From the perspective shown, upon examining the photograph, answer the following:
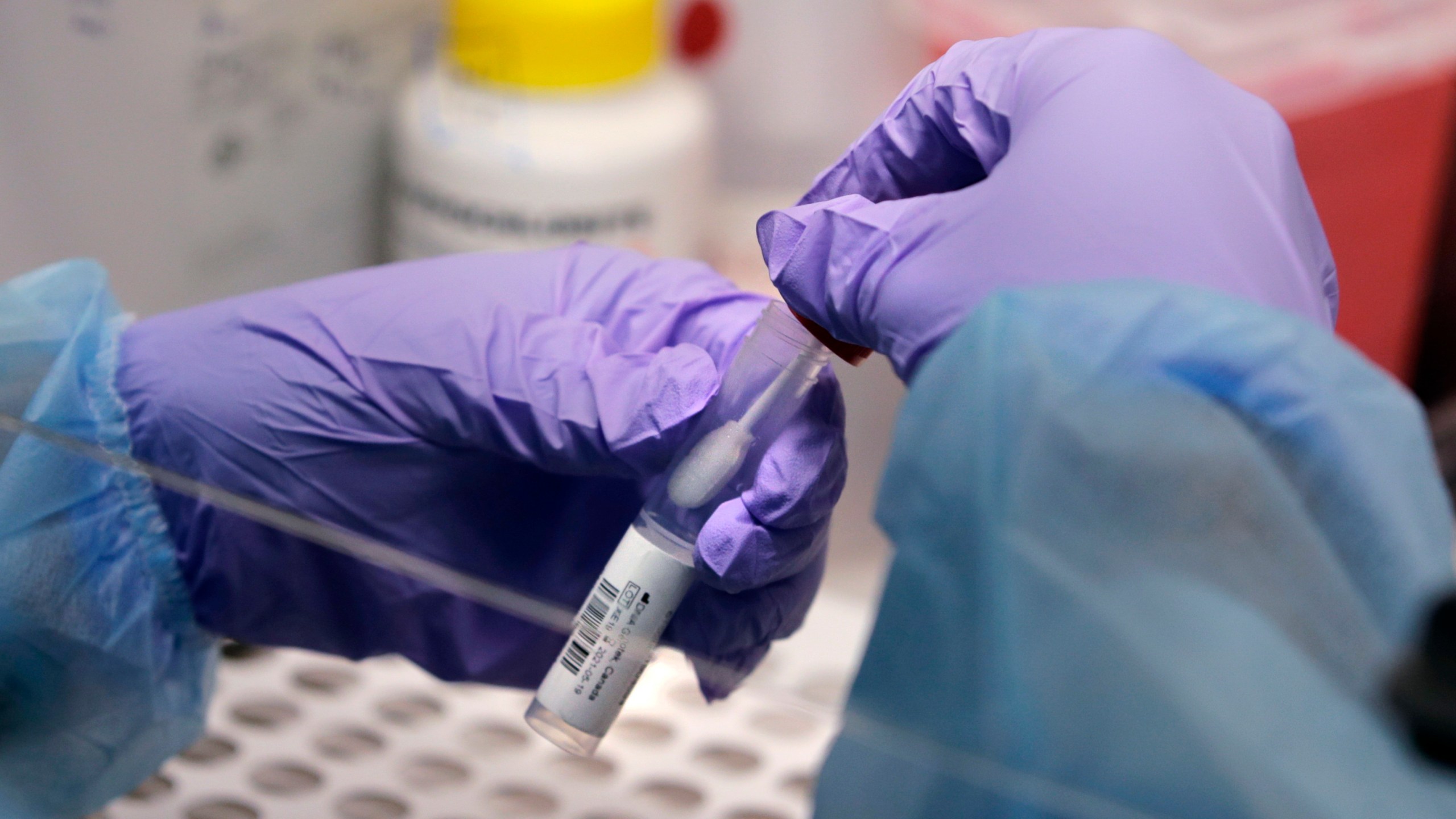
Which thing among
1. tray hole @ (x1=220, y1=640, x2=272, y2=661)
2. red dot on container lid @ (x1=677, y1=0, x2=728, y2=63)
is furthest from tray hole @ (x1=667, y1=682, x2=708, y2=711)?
red dot on container lid @ (x1=677, y1=0, x2=728, y2=63)

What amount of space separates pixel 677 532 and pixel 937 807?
0.21m

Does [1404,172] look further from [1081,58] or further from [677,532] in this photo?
[677,532]

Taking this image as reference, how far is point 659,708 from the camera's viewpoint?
63 cm

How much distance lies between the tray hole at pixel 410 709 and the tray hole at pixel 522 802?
0.20 metres

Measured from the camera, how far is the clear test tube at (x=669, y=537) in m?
0.58

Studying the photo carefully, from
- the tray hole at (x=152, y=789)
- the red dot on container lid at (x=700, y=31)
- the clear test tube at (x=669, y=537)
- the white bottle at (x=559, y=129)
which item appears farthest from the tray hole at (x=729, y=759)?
the red dot on container lid at (x=700, y=31)

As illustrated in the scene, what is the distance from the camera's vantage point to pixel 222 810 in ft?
2.44

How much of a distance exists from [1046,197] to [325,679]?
26.1 inches

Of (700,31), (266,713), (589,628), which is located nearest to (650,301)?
(589,628)

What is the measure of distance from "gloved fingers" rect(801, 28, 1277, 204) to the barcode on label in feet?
0.80

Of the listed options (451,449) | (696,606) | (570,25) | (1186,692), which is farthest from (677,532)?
(570,25)

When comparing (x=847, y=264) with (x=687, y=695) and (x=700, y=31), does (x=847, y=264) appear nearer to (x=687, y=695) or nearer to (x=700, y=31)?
(x=687, y=695)

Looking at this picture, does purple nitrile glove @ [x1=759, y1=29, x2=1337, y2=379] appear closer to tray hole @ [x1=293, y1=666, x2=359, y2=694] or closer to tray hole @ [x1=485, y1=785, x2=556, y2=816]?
tray hole @ [x1=485, y1=785, x2=556, y2=816]

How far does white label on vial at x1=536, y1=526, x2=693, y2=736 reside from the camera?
0.58 m
